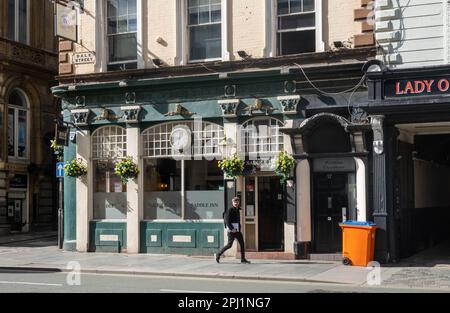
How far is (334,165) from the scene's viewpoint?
1812cm

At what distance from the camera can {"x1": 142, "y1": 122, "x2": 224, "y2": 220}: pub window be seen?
19.8 meters

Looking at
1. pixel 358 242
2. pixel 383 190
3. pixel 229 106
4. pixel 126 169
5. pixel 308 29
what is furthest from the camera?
pixel 126 169

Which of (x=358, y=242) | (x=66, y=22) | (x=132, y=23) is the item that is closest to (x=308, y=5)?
(x=132, y=23)

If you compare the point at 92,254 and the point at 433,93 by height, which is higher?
the point at 433,93

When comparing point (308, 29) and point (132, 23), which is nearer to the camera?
point (308, 29)

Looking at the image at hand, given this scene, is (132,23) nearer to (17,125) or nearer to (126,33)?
(126,33)

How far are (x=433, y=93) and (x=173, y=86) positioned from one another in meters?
7.67

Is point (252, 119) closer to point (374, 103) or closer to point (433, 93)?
point (374, 103)

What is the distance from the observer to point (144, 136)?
20641mm

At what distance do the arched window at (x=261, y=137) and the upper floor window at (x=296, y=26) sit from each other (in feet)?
6.93

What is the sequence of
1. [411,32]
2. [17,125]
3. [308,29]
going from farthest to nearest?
[17,125] < [308,29] < [411,32]

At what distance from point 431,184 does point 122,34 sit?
11.3 metres

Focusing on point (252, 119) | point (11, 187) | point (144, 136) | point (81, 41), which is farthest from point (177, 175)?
point (11, 187)

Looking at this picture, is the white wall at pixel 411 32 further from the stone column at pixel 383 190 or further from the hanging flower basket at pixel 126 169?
the hanging flower basket at pixel 126 169
